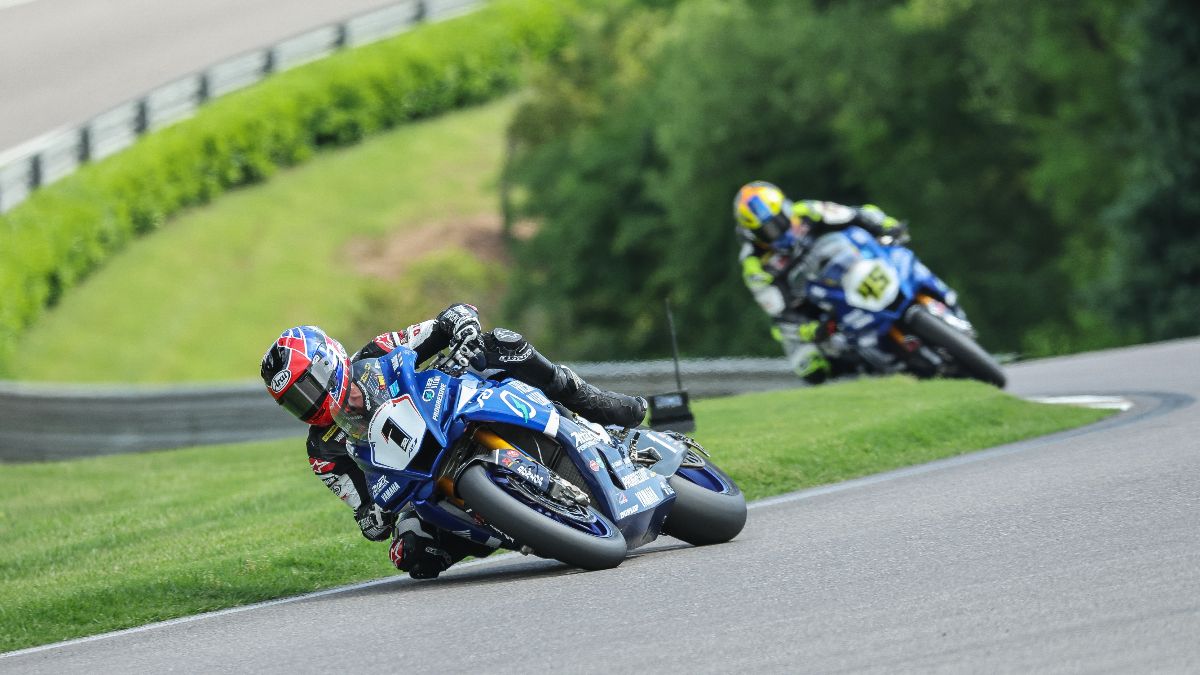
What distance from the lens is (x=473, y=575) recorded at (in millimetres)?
9008

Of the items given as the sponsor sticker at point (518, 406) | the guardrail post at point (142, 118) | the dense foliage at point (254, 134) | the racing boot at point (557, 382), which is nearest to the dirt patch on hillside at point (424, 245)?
the dense foliage at point (254, 134)

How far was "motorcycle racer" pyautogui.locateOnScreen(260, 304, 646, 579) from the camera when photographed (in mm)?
8234

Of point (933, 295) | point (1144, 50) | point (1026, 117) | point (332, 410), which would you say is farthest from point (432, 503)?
point (1026, 117)

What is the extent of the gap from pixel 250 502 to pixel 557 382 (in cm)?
490

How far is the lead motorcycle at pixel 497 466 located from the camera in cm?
805

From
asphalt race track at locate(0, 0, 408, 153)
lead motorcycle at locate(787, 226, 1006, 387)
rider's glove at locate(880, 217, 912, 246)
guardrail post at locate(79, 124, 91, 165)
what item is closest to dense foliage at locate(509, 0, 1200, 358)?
asphalt race track at locate(0, 0, 408, 153)

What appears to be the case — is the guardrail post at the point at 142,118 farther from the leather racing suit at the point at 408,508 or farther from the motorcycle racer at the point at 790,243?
the leather racing suit at the point at 408,508

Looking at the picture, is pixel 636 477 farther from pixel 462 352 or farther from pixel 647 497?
pixel 462 352

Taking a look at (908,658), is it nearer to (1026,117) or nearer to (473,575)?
(473,575)

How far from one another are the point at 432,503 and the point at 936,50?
3019 cm

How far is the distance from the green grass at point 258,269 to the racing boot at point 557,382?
21920 mm

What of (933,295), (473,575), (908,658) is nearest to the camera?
(908,658)

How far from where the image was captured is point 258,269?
3397cm

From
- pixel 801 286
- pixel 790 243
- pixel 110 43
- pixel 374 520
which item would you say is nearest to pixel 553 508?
pixel 374 520
